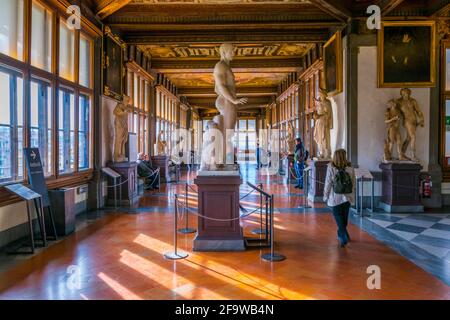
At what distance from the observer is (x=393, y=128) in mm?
9086

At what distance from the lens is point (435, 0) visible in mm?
9070

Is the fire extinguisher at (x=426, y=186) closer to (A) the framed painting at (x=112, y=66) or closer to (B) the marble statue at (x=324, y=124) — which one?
(B) the marble statue at (x=324, y=124)

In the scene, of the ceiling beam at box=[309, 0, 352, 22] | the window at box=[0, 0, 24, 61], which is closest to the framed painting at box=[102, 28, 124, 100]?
the window at box=[0, 0, 24, 61]

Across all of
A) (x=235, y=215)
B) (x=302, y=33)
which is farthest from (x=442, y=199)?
(x=235, y=215)

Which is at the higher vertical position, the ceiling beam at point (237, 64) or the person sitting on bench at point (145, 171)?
the ceiling beam at point (237, 64)

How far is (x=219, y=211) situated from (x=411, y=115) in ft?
19.2

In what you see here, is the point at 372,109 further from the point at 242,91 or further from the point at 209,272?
the point at 242,91

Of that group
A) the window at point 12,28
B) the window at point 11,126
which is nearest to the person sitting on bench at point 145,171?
the window at point 11,126

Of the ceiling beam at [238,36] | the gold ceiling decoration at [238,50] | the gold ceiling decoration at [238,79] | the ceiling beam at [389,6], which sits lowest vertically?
the ceiling beam at [389,6]

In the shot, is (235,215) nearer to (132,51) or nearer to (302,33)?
(302,33)

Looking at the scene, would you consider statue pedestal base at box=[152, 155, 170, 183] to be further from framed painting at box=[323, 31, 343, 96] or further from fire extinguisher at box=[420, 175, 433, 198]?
fire extinguisher at box=[420, 175, 433, 198]

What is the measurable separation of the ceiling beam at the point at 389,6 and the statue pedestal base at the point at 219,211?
5793 mm

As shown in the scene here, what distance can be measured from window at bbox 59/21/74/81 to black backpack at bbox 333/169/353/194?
585 centimetres

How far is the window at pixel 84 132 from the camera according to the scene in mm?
9008
